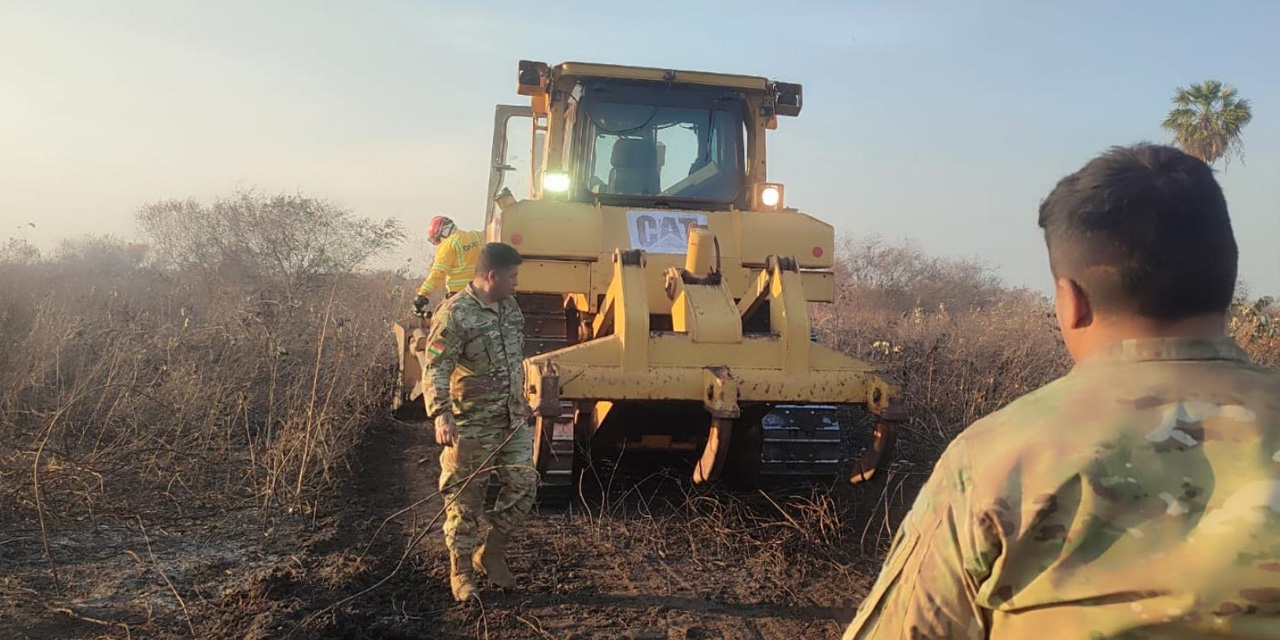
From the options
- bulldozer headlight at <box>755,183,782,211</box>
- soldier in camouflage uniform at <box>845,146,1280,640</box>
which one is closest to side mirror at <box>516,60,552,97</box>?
bulldozer headlight at <box>755,183,782,211</box>

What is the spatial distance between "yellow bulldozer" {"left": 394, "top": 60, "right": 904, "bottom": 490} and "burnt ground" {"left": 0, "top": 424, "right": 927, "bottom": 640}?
0.39 metres

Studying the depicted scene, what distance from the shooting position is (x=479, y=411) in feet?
14.8

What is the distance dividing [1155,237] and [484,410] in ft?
12.1

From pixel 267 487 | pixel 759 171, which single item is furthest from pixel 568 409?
pixel 759 171

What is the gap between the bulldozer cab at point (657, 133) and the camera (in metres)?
6.42

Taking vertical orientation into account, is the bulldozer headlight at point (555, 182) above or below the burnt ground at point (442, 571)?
above

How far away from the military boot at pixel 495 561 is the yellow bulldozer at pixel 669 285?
2.04 feet

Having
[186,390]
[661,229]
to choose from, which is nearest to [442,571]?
[661,229]

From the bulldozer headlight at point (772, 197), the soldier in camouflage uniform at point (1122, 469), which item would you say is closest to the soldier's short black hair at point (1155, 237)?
the soldier in camouflage uniform at point (1122, 469)

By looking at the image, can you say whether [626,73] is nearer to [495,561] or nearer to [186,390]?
[495,561]

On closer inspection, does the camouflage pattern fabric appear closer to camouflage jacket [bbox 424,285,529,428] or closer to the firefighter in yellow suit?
camouflage jacket [bbox 424,285,529,428]

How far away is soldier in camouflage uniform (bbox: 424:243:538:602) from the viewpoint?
444 cm

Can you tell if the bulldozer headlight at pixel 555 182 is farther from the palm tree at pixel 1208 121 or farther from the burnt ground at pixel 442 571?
the palm tree at pixel 1208 121

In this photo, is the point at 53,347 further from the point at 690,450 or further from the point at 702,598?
the point at 702,598
